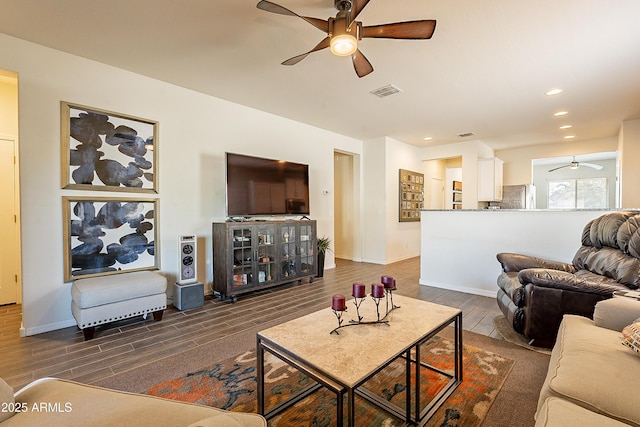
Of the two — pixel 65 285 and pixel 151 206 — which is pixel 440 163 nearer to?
pixel 151 206

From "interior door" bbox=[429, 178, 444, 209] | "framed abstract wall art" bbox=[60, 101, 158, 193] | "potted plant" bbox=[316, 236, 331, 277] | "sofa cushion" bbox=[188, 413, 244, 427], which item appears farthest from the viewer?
"interior door" bbox=[429, 178, 444, 209]

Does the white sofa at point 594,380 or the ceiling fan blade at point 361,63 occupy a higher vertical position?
the ceiling fan blade at point 361,63

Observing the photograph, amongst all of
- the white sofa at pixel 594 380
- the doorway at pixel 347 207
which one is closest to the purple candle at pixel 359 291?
the white sofa at pixel 594 380

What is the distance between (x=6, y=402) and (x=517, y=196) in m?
8.21

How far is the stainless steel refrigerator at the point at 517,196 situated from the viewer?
6703 millimetres

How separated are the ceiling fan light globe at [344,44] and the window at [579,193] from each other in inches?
380

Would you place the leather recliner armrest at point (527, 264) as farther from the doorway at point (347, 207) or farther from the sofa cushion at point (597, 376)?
the doorway at point (347, 207)

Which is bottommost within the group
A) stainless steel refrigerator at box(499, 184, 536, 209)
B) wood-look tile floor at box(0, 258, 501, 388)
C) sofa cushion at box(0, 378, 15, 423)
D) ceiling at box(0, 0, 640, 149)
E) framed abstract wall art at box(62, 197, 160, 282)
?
wood-look tile floor at box(0, 258, 501, 388)

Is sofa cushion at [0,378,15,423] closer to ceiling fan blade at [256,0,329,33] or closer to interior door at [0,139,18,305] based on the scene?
ceiling fan blade at [256,0,329,33]

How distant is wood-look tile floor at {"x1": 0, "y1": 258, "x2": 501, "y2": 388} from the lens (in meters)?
2.09

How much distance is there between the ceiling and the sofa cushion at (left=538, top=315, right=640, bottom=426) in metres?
2.27

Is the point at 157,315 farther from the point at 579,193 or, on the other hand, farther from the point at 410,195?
the point at 579,193

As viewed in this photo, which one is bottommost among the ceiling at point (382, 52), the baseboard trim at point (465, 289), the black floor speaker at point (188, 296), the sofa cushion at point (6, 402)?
the baseboard trim at point (465, 289)

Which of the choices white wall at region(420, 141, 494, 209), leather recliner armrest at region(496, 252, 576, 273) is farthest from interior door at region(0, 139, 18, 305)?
white wall at region(420, 141, 494, 209)
